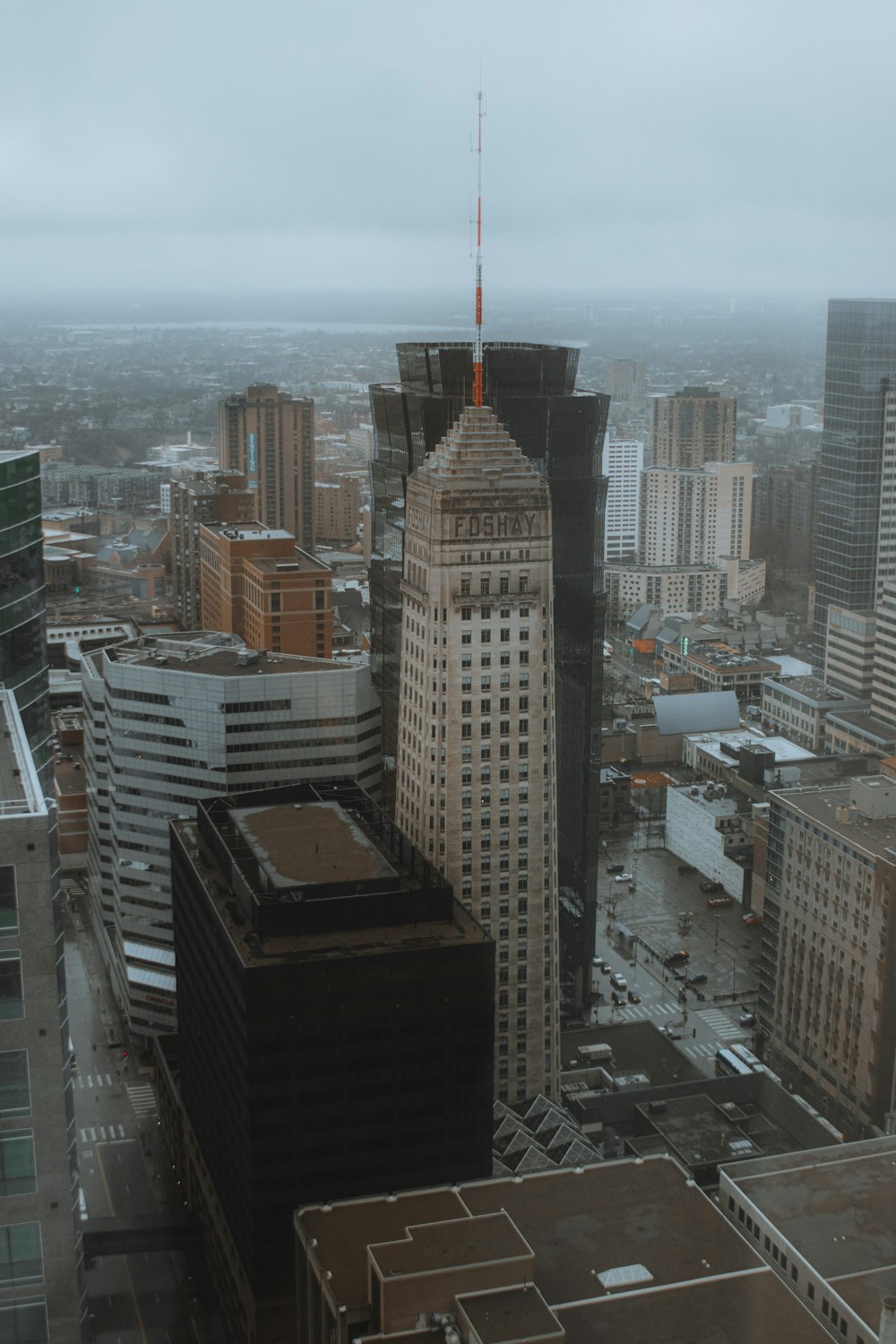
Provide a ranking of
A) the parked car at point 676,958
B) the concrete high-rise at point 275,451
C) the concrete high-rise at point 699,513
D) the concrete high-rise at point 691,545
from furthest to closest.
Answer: the concrete high-rise at point 699,513 < the concrete high-rise at point 691,545 < the concrete high-rise at point 275,451 < the parked car at point 676,958

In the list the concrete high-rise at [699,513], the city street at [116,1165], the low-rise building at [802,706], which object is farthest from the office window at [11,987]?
the concrete high-rise at [699,513]

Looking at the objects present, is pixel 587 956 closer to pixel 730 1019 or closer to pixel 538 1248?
pixel 730 1019

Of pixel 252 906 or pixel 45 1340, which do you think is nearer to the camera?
pixel 45 1340

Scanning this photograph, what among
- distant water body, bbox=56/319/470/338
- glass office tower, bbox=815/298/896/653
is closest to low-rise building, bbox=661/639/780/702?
glass office tower, bbox=815/298/896/653

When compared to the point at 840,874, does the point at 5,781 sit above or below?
above

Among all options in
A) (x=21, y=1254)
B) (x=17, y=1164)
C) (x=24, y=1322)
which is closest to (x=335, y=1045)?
(x=24, y=1322)

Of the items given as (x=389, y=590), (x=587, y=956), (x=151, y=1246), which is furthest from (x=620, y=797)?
(x=151, y=1246)

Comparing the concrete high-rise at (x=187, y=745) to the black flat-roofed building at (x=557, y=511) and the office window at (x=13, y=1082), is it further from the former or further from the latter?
the office window at (x=13, y=1082)
